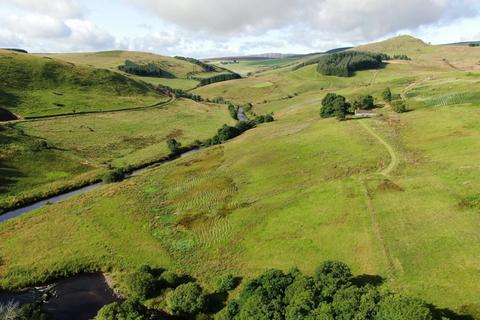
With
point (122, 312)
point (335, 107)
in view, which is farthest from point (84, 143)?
point (122, 312)

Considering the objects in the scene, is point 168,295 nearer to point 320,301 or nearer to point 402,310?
point 320,301

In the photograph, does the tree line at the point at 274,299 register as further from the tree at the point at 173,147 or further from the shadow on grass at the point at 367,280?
the tree at the point at 173,147

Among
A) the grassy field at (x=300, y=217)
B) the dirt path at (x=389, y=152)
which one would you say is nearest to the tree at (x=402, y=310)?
the grassy field at (x=300, y=217)

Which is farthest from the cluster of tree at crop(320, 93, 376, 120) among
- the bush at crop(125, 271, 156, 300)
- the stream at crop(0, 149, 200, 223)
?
the bush at crop(125, 271, 156, 300)

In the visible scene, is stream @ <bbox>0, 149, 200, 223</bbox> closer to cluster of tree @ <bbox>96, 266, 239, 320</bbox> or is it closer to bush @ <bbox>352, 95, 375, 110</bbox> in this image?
cluster of tree @ <bbox>96, 266, 239, 320</bbox>

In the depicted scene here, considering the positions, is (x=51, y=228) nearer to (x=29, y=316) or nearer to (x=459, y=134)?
(x=29, y=316)

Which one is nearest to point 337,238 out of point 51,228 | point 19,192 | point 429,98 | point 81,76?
point 51,228
